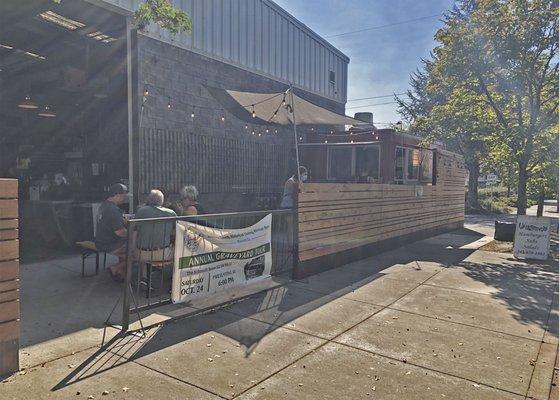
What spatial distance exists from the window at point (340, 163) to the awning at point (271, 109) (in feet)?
12.6

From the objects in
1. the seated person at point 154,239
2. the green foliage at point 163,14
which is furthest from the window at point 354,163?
the seated person at point 154,239

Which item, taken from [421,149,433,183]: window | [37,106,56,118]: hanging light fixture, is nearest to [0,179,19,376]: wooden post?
[37,106,56,118]: hanging light fixture

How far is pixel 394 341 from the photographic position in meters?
4.48

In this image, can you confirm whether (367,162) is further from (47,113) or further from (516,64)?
(47,113)

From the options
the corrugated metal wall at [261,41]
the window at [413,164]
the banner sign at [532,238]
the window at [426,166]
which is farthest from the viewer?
the window at [426,166]

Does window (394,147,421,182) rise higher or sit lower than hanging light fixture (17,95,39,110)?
lower

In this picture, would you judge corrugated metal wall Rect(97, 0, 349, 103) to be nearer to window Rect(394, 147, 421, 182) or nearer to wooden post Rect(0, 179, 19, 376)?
window Rect(394, 147, 421, 182)

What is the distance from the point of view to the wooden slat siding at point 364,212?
7102mm

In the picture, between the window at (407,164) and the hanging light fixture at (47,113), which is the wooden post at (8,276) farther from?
the window at (407,164)

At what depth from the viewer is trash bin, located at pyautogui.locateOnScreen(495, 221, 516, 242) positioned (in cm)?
1192

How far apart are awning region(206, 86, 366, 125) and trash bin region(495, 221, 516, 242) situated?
545 centimetres

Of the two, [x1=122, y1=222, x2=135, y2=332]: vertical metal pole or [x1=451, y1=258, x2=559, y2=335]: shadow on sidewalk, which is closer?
[x1=122, y1=222, x2=135, y2=332]: vertical metal pole

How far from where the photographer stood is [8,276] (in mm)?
3430

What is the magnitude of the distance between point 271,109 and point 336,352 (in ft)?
19.0
